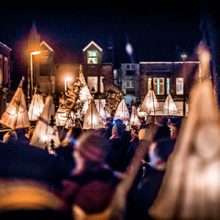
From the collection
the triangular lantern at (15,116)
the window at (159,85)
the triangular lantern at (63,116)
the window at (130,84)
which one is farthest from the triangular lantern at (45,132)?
the window at (159,85)

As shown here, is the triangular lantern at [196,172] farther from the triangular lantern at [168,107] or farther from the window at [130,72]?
the window at [130,72]

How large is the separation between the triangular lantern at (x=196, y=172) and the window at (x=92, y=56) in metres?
48.4

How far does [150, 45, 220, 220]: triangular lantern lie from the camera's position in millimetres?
3497

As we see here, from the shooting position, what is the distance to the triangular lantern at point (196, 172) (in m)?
3.50

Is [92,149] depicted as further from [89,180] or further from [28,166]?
[28,166]

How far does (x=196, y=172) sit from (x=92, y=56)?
1925 inches

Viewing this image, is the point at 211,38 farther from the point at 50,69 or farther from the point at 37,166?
the point at 50,69

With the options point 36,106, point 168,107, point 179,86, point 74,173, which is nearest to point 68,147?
point 74,173

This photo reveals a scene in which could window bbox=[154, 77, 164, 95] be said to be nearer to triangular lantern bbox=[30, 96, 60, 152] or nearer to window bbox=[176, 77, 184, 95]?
window bbox=[176, 77, 184, 95]

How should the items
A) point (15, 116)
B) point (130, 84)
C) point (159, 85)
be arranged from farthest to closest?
point (159, 85)
point (130, 84)
point (15, 116)

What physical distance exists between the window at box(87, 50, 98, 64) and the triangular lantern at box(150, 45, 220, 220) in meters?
48.4

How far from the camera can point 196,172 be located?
3.59 metres

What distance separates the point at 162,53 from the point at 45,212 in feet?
170

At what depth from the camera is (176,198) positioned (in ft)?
12.0
